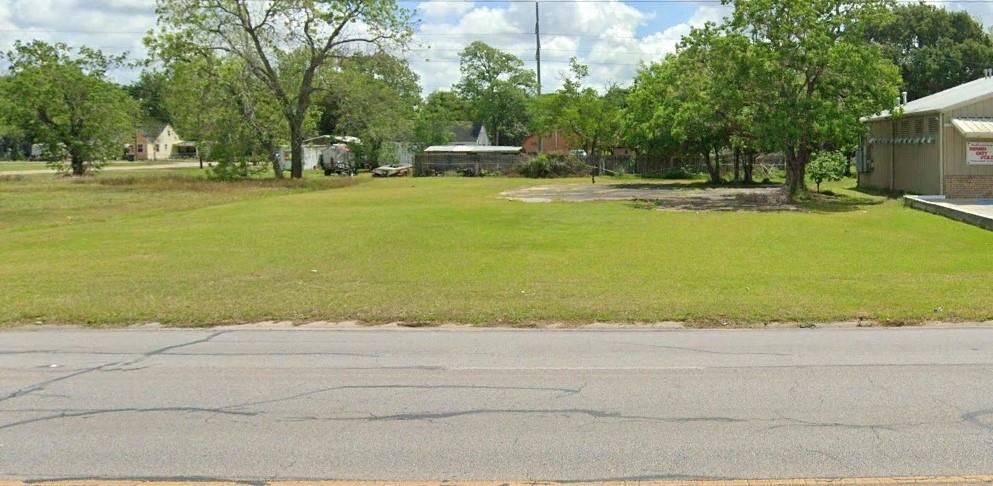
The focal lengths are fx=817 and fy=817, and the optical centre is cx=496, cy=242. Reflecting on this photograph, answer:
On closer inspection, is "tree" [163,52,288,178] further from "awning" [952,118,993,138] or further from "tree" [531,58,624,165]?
"awning" [952,118,993,138]

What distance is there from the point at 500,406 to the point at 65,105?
212 ft

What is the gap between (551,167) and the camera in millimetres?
63094

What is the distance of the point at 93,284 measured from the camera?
42.5 ft

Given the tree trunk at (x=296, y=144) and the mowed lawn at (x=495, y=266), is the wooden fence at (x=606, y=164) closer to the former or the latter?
the tree trunk at (x=296, y=144)

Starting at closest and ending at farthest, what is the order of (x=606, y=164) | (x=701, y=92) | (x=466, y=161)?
(x=701, y=92), (x=606, y=164), (x=466, y=161)

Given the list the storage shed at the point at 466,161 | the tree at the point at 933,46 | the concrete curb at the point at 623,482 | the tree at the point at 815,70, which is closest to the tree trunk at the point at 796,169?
the tree at the point at 815,70

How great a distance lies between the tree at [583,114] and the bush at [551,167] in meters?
1.39

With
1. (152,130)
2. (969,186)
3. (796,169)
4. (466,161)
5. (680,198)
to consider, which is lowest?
(680,198)

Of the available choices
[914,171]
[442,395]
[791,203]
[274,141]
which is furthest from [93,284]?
[274,141]

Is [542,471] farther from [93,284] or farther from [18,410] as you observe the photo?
[93,284]

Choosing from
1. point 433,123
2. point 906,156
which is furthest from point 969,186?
point 433,123

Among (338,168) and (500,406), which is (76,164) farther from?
(500,406)

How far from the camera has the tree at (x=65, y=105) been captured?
58719mm

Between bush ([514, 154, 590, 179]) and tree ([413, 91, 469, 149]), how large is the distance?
1580cm
